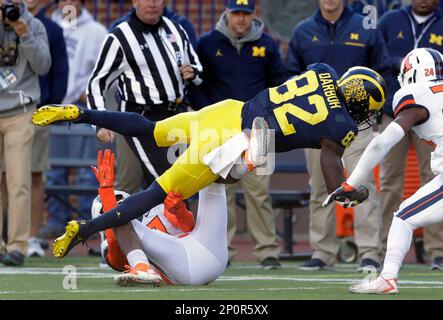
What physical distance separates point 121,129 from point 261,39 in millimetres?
3104

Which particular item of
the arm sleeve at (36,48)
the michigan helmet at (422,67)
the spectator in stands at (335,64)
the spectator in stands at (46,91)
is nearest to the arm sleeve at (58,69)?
the spectator in stands at (46,91)

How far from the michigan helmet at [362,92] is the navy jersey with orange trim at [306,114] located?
6 centimetres

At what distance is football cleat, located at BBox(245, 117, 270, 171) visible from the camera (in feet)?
24.0

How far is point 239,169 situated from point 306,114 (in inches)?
20.1

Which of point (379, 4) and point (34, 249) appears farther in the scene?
point (379, 4)

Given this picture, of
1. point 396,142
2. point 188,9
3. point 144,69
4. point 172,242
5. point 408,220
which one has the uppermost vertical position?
point 188,9

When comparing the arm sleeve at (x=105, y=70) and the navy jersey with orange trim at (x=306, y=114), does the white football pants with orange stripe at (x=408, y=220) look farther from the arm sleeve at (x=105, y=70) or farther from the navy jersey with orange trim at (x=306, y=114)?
the arm sleeve at (x=105, y=70)

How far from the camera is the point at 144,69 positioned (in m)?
9.50

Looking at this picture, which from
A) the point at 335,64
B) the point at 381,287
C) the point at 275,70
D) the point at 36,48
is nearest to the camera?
the point at 381,287

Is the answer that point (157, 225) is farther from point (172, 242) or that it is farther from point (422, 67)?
point (422, 67)

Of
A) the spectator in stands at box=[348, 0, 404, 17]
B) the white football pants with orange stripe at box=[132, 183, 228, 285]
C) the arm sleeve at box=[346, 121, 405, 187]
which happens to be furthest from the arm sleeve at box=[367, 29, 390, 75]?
the arm sleeve at box=[346, 121, 405, 187]

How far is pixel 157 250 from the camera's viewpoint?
24.6ft

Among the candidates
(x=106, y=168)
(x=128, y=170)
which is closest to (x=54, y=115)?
(x=106, y=168)

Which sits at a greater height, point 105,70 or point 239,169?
point 105,70
